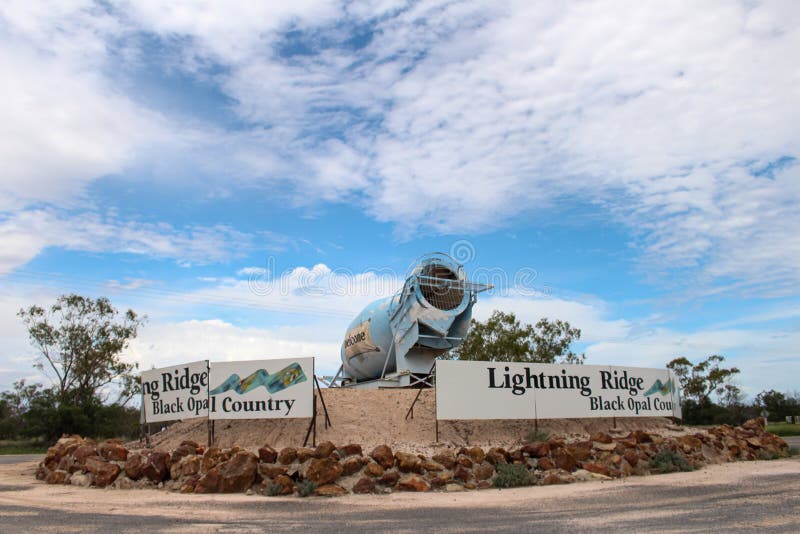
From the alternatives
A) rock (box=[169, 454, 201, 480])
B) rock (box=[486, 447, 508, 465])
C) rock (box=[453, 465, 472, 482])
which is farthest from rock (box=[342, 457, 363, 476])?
rock (box=[169, 454, 201, 480])

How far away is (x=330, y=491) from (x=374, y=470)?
1069mm

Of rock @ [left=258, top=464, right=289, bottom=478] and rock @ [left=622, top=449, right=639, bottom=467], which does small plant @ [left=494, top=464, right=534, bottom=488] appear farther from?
rock @ [left=258, top=464, right=289, bottom=478]

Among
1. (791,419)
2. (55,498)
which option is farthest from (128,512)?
(791,419)

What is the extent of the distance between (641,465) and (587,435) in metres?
3.37

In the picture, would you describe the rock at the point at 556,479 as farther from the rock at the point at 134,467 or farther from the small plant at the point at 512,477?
the rock at the point at 134,467

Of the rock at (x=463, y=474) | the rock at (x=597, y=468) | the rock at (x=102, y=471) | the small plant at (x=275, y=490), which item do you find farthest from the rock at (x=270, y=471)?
the rock at (x=597, y=468)

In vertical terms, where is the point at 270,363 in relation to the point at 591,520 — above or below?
above

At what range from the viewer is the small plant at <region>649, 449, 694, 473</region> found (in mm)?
16031

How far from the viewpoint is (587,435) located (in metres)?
19.3

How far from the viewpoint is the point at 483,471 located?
14164mm

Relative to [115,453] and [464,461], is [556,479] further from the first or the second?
[115,453]

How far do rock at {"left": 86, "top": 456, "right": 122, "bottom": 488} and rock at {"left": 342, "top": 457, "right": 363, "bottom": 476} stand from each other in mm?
5748

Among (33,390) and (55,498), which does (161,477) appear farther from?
(33,390)

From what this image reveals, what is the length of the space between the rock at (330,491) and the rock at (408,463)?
144cm
